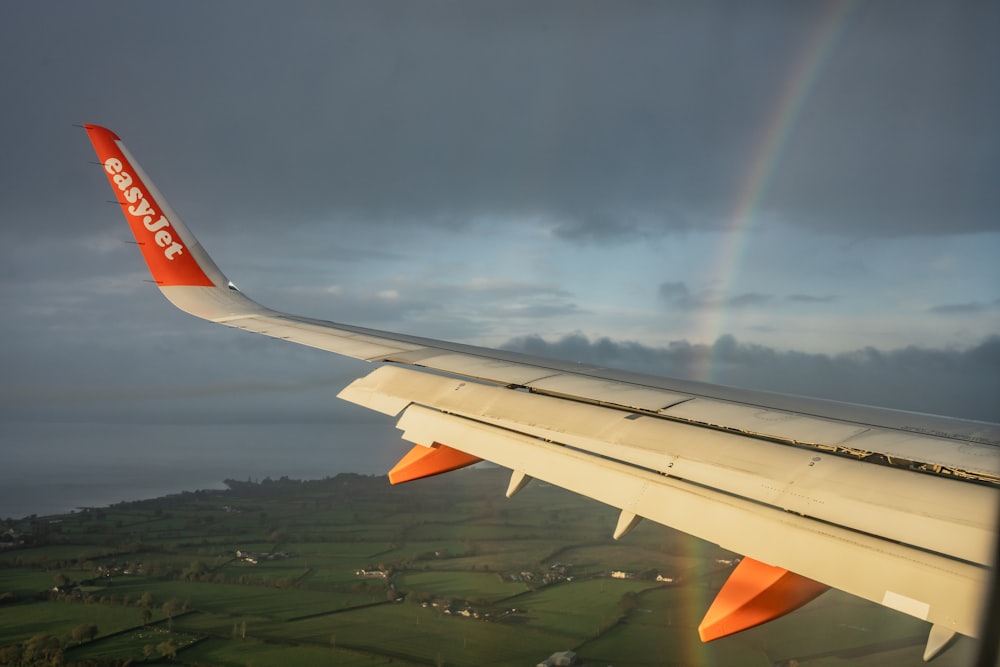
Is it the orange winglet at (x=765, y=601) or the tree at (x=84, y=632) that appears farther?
the tree at (x=84, y=632)

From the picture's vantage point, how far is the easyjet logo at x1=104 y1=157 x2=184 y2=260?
24.5 ft

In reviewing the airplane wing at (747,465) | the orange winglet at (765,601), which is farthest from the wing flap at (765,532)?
the orange winglet at (765,601)

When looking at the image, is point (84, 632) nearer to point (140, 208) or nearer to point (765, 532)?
point (140, 208)

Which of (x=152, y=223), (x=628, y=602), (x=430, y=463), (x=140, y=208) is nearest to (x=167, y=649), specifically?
(x=628, y=602)

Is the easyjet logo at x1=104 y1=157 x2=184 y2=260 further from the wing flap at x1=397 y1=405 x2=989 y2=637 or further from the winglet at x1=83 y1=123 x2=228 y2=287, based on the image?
the wing flap at x1=397 y1=405 x2=989 y2=637

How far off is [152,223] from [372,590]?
627 inches

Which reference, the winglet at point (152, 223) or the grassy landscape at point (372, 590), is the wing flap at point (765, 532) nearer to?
the winglet at point (152, 223)

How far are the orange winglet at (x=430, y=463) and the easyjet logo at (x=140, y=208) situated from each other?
13.7 ft

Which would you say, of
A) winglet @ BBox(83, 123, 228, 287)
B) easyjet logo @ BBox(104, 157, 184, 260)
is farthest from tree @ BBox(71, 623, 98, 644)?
easyjet logo @ BBox(104, 157, 184, 260)

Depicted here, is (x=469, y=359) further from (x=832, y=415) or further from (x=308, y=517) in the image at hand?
(x=308, y=517)

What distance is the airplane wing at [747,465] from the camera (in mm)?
2932

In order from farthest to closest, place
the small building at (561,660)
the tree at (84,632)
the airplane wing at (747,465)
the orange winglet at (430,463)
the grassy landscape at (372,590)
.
A: the tree at (84,632)
the grassy landscape at (372,590)
the small building at (561,660)
the orange winglet at (430,463)
the airplane wing at (747,465)

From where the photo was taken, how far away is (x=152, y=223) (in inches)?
303

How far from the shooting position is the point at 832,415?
15.3 feet
